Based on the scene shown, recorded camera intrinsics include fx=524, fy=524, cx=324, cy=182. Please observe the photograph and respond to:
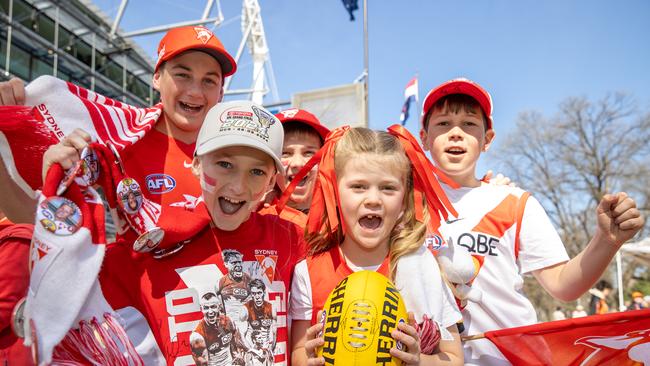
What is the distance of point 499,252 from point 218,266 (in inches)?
64.5

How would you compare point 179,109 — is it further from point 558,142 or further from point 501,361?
point 558,142

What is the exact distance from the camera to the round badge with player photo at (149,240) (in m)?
2.15

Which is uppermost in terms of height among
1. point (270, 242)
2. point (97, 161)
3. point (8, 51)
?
point (8, 51)

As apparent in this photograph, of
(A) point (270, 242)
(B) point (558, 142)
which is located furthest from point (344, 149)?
(B) point (558, 142)

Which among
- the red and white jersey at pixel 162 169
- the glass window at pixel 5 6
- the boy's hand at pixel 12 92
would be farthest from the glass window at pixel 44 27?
the boy's hand at pixel 12 92

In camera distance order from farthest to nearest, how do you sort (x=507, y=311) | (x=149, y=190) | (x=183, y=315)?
(x=507, y=311)
(x=149, y=190)
(x=183, y=315)

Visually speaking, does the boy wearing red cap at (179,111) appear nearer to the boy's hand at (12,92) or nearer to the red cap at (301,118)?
the boy's hand at (12,92)

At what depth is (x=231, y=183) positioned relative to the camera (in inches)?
92.7

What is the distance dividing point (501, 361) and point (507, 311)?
10.8 inches

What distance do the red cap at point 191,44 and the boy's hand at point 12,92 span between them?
0.87m

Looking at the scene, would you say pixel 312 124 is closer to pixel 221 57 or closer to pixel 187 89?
pixel 221 57

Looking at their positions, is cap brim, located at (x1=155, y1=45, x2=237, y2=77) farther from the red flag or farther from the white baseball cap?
the red flag

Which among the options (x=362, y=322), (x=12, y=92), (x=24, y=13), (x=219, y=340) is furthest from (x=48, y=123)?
(x=24, y=13)

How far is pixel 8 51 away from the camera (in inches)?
685
